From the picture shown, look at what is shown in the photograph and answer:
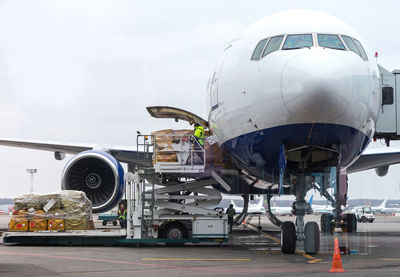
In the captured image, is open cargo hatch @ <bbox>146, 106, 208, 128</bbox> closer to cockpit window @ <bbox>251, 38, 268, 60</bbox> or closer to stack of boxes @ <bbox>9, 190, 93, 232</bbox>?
stack of boxes @ <bbox>9, 190, 93, 232</bbox>

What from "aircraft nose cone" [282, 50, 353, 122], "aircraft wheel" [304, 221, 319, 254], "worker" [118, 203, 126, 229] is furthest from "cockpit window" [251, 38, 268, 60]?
"worker" [118, 203, 126, 229]

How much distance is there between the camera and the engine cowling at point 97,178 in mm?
16125

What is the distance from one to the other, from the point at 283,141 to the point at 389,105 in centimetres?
329

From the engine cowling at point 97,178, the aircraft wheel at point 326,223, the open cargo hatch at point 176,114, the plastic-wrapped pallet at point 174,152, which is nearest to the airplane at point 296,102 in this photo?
the plastic-wrapped pallet at point 174,152

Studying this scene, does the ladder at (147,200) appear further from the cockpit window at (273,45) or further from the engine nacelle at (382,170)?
the engine nacelle at (382,170)

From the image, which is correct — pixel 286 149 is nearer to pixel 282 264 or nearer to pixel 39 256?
pixel 282 264

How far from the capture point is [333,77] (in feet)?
32.6

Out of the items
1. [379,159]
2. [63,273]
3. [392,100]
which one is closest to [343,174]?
[379,159]

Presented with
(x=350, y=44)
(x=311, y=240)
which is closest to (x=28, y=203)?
(x=311, y=240)

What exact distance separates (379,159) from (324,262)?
8724 mm

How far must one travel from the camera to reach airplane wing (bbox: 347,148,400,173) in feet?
58.9

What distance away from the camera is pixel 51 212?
15.2 metres

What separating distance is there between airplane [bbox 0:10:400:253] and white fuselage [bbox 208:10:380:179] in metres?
0.02

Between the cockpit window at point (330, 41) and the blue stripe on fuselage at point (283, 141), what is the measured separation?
4.56 ft
